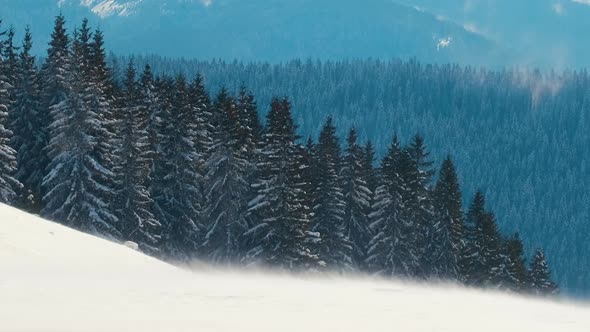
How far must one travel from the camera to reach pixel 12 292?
1027 centimetres

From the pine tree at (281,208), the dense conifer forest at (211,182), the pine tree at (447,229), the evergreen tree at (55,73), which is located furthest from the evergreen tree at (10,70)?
the pine tree at (447,229)

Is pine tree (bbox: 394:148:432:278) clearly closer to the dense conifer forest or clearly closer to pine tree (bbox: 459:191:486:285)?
the dense conifer forest

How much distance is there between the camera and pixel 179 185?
45.8 meters

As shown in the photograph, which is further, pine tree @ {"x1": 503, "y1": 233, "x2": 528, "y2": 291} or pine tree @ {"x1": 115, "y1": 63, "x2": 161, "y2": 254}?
pine tree @ {"x1": 503, "y1": 233, "x2": 528, "y2": 291}

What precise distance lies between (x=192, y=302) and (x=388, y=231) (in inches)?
1545

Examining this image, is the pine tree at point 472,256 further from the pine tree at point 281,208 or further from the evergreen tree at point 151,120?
the evergreen tree at point 151,120

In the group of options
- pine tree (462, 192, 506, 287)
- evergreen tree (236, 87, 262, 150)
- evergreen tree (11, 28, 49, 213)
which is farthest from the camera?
pine tree (462, 192, 506, 287)

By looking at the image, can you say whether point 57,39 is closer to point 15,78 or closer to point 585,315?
point 15,78

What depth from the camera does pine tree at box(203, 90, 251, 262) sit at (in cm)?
4469

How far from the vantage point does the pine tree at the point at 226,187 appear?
1759 inches

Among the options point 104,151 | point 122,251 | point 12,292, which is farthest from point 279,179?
point 12,292

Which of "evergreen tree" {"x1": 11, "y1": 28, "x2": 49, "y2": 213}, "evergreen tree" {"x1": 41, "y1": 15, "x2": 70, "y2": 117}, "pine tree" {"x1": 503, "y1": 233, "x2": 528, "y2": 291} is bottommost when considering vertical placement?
"pine tree" {"x1": 503, "y1": 233, "x2": 528, "y2": 291}

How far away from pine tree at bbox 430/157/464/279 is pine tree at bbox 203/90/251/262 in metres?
13.3

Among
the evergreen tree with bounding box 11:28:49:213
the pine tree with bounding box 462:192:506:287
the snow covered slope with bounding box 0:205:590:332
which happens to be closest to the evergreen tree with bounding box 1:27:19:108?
the evergreen tree with bounding box 11:28:49:213
